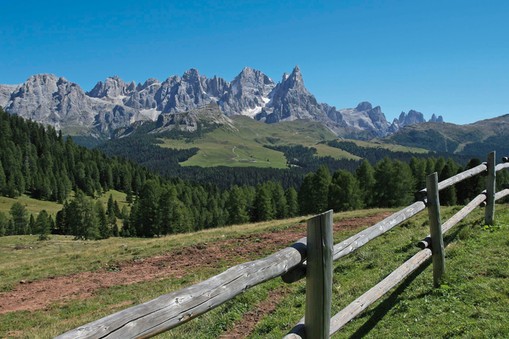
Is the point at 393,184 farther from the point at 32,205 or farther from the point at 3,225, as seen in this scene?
the point at 32,205

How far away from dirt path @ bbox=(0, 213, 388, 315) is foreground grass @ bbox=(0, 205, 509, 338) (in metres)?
1.06

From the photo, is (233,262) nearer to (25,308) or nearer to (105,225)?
(25,308)

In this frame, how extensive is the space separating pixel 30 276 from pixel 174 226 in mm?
68296

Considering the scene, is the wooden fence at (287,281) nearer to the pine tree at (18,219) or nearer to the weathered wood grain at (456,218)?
the weathered wood grain at (456,218)

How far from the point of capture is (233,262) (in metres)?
19.5

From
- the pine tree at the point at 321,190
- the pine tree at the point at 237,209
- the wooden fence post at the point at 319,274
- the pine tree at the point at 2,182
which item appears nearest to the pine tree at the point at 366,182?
the pine tree at the point at 321,190

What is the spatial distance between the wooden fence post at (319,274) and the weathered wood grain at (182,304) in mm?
258

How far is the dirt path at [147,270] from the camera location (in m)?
17.0

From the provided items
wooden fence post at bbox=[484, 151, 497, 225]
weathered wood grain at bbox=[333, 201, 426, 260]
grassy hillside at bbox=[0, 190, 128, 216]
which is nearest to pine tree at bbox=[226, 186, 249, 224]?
grassy hillside at bbox=[0, 190, 128, 216]

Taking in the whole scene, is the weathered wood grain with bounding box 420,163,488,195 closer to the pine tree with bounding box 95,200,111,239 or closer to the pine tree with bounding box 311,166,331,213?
the pine tree with bounding box 311,166,331,213

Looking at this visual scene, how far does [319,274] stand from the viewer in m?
5.12

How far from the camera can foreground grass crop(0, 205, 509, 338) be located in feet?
24.7

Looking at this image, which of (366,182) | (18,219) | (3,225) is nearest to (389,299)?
(366,182)

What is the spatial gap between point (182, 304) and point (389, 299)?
22.9 feet
